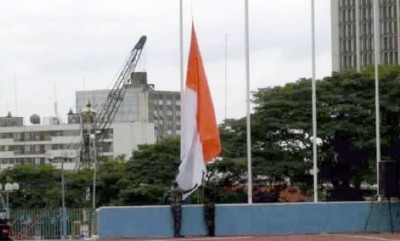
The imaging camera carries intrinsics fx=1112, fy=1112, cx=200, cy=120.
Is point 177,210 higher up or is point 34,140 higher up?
point 34,140

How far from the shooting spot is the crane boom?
111625 millimetres

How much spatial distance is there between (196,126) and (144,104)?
4119 inches

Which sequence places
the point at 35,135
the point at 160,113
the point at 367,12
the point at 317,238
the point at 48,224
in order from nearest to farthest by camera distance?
the point at 317,238, the point at 48,224, the point at 367,12, the point at 35,135, the point at 160,113

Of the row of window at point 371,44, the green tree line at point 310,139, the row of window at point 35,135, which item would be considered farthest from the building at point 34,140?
the green tree line at point 310,139

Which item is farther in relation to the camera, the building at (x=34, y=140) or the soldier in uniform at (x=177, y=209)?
the building at (x=34, y=140)

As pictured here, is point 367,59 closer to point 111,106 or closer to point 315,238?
point 111,106

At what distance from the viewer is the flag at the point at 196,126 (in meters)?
29.5

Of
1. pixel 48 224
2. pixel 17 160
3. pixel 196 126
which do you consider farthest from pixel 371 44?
pixel 196 126

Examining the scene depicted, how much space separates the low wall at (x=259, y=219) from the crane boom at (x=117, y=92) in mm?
77825

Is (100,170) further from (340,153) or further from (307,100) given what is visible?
(340,153)

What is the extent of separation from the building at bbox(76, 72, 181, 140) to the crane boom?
3126 mm

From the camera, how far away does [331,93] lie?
51.0 m

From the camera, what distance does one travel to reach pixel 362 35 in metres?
103

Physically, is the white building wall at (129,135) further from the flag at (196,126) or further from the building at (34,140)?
the flag at (196,126)
